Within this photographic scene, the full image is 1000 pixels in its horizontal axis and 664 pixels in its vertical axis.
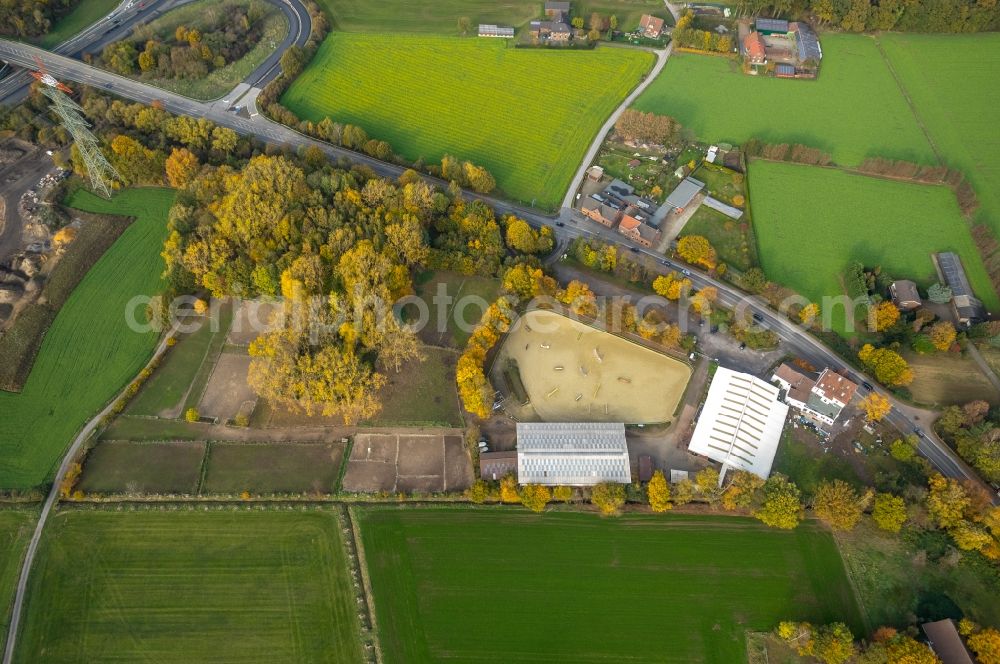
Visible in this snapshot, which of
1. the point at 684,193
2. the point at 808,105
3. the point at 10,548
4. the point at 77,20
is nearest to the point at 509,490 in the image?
the point at 684,193

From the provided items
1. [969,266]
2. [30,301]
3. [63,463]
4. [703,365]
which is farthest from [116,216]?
[969,266]

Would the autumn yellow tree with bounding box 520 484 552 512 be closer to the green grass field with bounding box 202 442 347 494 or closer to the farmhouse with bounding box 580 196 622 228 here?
the green grass field with bounding box 202 442 347 494

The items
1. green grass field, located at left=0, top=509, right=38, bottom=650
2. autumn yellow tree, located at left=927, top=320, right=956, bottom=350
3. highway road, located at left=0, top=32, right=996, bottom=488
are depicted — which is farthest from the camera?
autumn yellow tree, located at left=927, top=320, right=956, bottom=350

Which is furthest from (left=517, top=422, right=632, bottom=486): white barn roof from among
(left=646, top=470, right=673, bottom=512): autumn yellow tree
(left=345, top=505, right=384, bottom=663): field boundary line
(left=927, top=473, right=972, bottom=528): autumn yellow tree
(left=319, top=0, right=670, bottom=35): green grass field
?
(left=319, top=0, right=670, bottom=35): green grass field

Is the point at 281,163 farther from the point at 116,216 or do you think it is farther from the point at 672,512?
the point at 672,512

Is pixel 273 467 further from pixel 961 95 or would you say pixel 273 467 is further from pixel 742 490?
pixel 961 95

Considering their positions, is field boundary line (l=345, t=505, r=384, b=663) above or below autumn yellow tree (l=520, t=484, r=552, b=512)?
below

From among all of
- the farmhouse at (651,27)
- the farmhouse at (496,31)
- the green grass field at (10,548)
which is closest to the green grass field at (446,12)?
the farmhouse at (496,31)
